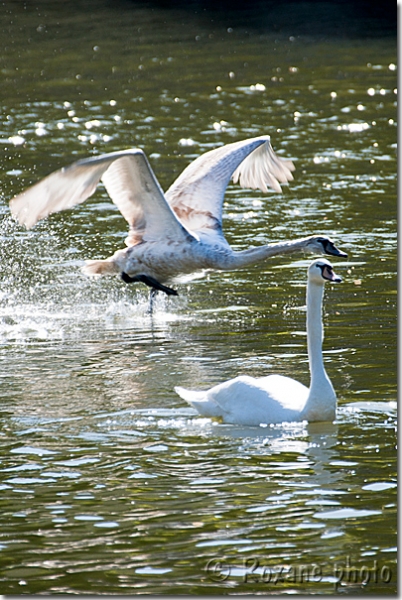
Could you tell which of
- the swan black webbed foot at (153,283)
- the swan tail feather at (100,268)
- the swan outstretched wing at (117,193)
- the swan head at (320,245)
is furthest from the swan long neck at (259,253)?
the swan tail feather at (100,268)

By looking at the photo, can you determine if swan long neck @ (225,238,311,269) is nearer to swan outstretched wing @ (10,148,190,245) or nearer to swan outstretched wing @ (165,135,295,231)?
swan outstretched wing @ (10,148,190,245)

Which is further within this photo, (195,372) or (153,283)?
(153,283)

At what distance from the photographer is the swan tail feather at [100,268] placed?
1282 cm

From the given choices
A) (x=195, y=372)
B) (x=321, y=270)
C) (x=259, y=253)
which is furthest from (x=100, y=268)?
(x=321, y=270)

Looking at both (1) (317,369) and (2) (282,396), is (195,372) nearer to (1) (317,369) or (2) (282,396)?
(2) (282,396)

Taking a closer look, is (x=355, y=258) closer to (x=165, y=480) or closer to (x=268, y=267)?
(x=268, y=267)

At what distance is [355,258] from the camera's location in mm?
14508

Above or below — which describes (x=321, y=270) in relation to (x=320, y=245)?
below

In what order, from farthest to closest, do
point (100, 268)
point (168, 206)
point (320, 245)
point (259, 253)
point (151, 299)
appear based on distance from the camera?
point (151, 299)
point (100, 268)
point (168, 206)
point (259, 253)
point (320, 245)

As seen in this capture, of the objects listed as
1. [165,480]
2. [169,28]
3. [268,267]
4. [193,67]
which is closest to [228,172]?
[268,267]

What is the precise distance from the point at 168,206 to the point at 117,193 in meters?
0.58

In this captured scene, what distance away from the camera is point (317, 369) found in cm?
880

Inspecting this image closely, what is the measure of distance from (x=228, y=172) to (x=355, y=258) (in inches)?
89.5

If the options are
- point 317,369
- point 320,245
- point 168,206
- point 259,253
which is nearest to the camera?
point 317,369
